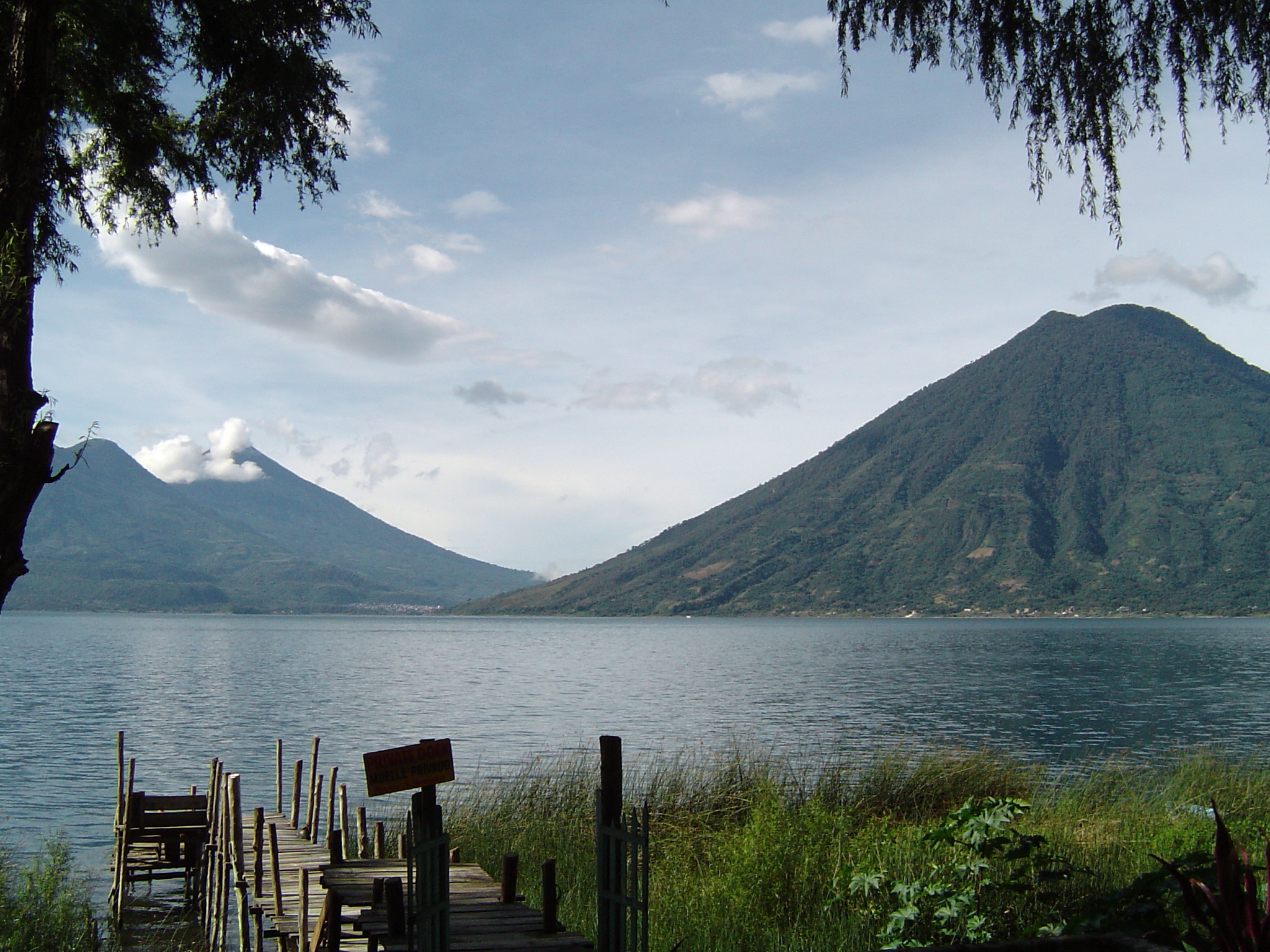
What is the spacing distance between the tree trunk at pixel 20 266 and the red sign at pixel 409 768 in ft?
6.81

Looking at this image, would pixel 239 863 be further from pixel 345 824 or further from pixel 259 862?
pixel 345 824

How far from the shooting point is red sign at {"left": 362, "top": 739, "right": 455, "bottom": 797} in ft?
16.8

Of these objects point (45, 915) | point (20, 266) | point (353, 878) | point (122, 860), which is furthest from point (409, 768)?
point (122, 860)

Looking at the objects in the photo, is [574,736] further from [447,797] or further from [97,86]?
[97,86]

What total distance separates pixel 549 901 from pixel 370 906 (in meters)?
1.91

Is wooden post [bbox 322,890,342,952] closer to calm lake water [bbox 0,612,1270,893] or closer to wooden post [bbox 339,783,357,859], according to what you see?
wooden post [bbox 339,783,357,859]

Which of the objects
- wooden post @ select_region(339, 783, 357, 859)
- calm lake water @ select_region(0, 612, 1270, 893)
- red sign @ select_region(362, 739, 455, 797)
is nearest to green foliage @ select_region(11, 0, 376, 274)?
red sign @ select_region(362, 739, 455, 797)

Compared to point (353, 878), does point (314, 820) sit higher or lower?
lower

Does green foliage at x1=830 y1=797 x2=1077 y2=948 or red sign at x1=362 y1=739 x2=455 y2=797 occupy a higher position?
red sign at x1=362 y1=739 x2=455 y2=797

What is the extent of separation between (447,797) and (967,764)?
33.9 feet

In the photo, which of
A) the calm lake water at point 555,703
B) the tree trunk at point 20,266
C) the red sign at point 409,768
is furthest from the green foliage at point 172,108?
the calm lake water at point 555,703

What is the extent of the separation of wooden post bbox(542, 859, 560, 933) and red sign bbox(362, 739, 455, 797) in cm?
177

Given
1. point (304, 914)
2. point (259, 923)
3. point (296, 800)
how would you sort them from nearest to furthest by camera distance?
point (304, 914), point (259, 923), point (296, 800)

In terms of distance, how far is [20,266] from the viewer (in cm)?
544
